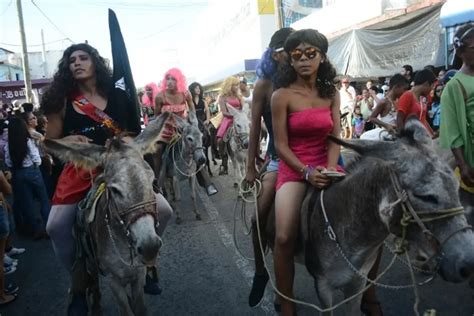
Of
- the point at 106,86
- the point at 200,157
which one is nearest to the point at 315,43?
the point at 106,86

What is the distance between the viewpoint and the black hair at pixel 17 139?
693cm

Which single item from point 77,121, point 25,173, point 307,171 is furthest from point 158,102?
point 307,171

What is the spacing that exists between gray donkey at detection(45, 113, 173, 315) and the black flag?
57cm

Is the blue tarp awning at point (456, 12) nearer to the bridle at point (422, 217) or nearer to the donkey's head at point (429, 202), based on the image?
the donkey's head at point (429, 202)

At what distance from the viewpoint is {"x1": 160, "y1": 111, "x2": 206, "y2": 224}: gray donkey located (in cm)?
791

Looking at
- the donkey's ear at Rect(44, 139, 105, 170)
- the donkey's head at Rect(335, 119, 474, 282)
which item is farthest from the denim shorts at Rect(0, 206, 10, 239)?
the donkey's head at Rect(335, 119, 474, 282)

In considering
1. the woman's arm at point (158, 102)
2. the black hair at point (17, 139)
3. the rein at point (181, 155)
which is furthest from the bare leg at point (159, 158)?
the black hair at point (17, 139)

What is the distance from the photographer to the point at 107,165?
121 inches

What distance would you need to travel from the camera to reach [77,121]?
3.71 meters

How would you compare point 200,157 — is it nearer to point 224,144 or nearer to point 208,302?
point 224,144

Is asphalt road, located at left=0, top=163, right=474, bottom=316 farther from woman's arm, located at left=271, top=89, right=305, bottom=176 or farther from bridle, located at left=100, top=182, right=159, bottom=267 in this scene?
woman's arm, located at left=271, top=89, right=305, bottom=176

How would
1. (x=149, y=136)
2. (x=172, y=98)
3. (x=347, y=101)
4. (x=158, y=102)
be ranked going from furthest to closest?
(x=347, y=101), (x=172, y=98), (x=158, y=102), (x=149, y=136)

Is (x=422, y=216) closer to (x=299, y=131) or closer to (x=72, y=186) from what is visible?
(x=299, y=131)

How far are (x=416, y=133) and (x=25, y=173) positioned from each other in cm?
711
